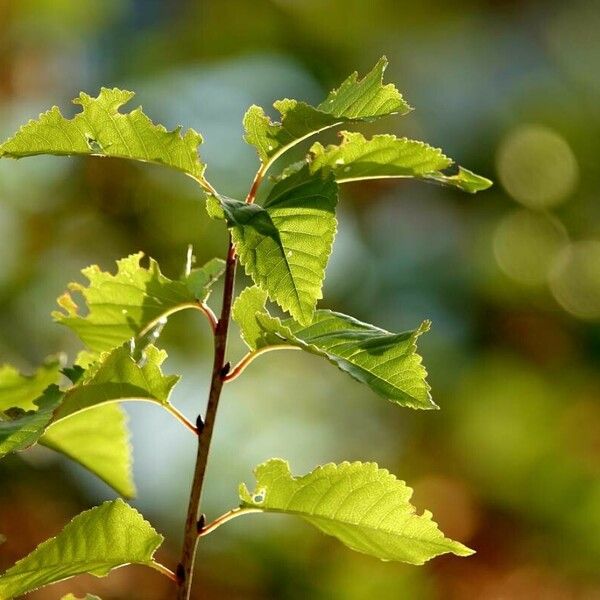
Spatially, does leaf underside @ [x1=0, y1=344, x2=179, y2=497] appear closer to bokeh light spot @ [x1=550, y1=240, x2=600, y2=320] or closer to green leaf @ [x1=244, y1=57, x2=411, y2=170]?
green leaf @ [x1=244, y1=57, x2=411, y2=170]

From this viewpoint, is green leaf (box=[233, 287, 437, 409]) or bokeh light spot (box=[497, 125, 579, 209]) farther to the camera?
bokeh light spot (box=[497, 125, 579, 209])

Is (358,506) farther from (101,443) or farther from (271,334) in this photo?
(101,443)

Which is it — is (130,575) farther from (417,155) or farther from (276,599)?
(417,155)

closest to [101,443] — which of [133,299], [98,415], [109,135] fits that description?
[98,415]

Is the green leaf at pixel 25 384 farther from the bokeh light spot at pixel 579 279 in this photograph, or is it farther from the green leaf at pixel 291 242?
the bokeh light spot at pixel 579 279

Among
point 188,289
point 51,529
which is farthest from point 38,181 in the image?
point 188,289

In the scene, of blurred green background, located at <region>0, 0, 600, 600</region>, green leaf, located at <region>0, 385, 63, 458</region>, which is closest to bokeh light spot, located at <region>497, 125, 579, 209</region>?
blurred green background, located at <region>0, 0, 600, 600</region>
